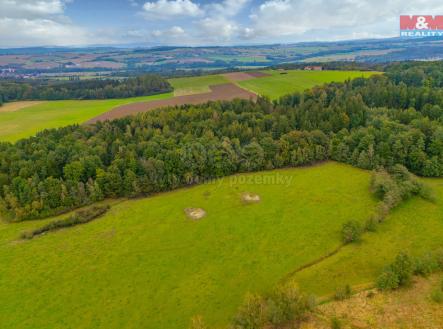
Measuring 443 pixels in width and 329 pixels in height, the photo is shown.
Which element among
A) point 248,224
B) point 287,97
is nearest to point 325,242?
point 248,224

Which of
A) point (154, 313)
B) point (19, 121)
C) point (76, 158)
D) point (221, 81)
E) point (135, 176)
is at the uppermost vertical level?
point (221, 81)

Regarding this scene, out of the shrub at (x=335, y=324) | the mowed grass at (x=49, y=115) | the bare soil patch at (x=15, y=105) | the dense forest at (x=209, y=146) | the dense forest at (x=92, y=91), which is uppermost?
the dense forest at (x=92, y=91)

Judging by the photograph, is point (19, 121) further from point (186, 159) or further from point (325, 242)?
point (325, 242)

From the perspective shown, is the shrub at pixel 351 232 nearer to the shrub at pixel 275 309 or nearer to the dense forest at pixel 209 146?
the shrub at pixel 275 309

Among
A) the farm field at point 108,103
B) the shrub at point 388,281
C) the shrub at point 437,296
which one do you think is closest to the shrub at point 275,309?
the shrub at point 388,281

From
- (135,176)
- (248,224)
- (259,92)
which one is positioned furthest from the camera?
(259,92)

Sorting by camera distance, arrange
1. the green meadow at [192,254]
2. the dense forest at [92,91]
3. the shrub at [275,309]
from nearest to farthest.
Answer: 1. the shrub at [275,309]
2. the green meadow at [192,254]
3. the dense forest at [92,91]
